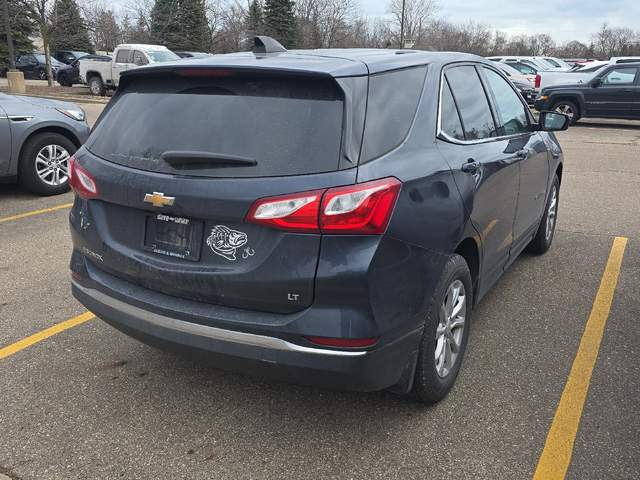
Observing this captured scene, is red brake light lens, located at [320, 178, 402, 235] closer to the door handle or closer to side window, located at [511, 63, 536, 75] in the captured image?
the door handle

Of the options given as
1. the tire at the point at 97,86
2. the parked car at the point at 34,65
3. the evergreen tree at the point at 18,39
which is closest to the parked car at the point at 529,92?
the tire at the point at 97,86

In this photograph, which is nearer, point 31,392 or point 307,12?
point 31,392

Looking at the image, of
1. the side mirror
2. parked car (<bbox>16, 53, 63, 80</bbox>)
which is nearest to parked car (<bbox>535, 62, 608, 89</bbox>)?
the side mirror

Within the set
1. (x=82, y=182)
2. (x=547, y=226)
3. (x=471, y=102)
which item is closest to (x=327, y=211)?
Result: (x=82, y=182)

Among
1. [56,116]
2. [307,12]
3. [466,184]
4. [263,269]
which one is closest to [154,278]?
[263,269]

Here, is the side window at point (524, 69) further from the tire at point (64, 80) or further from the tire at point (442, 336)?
the tire at point (442, 336)

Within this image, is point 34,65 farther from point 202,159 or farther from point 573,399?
point 573,399

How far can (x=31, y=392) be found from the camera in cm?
314

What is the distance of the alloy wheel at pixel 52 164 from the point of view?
7.32 m

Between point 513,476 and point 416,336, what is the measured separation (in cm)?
71

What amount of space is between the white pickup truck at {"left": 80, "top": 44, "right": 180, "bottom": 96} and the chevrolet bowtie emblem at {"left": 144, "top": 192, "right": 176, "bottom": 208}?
2009 centimetres

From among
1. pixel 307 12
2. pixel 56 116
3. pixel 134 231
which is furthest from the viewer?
pixel 307 12

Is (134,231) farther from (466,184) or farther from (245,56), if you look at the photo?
(466,184)

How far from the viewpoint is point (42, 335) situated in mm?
3793
